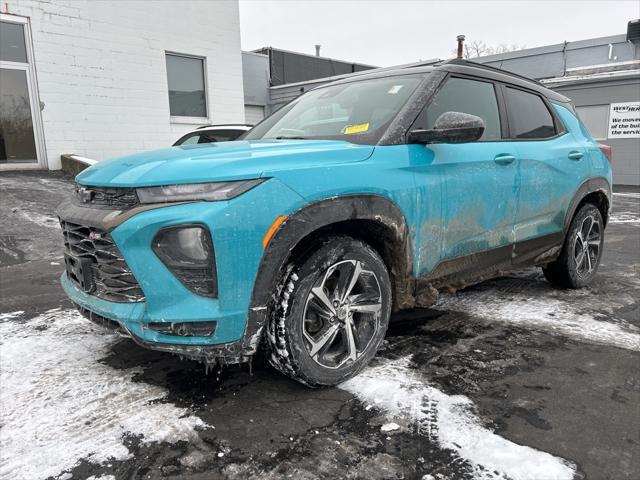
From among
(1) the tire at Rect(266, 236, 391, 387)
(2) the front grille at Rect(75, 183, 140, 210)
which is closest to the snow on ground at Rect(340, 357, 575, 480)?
(1) the tire at Rect(266, 236, 391, 387)

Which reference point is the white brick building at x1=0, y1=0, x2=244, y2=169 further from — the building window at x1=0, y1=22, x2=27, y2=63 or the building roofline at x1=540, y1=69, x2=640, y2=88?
the building roofline at x1=540, y1=69, x2=640, y2=88

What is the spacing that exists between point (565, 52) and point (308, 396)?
65.0 ft

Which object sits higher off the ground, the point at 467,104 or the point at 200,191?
the point at 467,104

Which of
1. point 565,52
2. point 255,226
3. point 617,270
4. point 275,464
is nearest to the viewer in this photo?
point 275,464

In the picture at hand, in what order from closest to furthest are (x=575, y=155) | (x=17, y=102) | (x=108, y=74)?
1. (x=575, y=155)
2. (x=17, y=102)
3. (x=108, y=74)

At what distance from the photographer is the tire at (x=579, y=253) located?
4277 millimetres

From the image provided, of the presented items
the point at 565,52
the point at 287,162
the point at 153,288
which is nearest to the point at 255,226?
the point at 287,162

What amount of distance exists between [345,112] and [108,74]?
956 centimetres

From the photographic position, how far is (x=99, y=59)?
10727mm

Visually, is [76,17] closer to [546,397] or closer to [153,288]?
[153,288]

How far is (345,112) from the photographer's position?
3217 millimetres

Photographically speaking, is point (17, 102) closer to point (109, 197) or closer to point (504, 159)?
point (109, 197)

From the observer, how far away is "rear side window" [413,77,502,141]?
302 centimetres

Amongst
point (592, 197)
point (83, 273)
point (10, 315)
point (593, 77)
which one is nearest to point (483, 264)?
point (592, 197)
